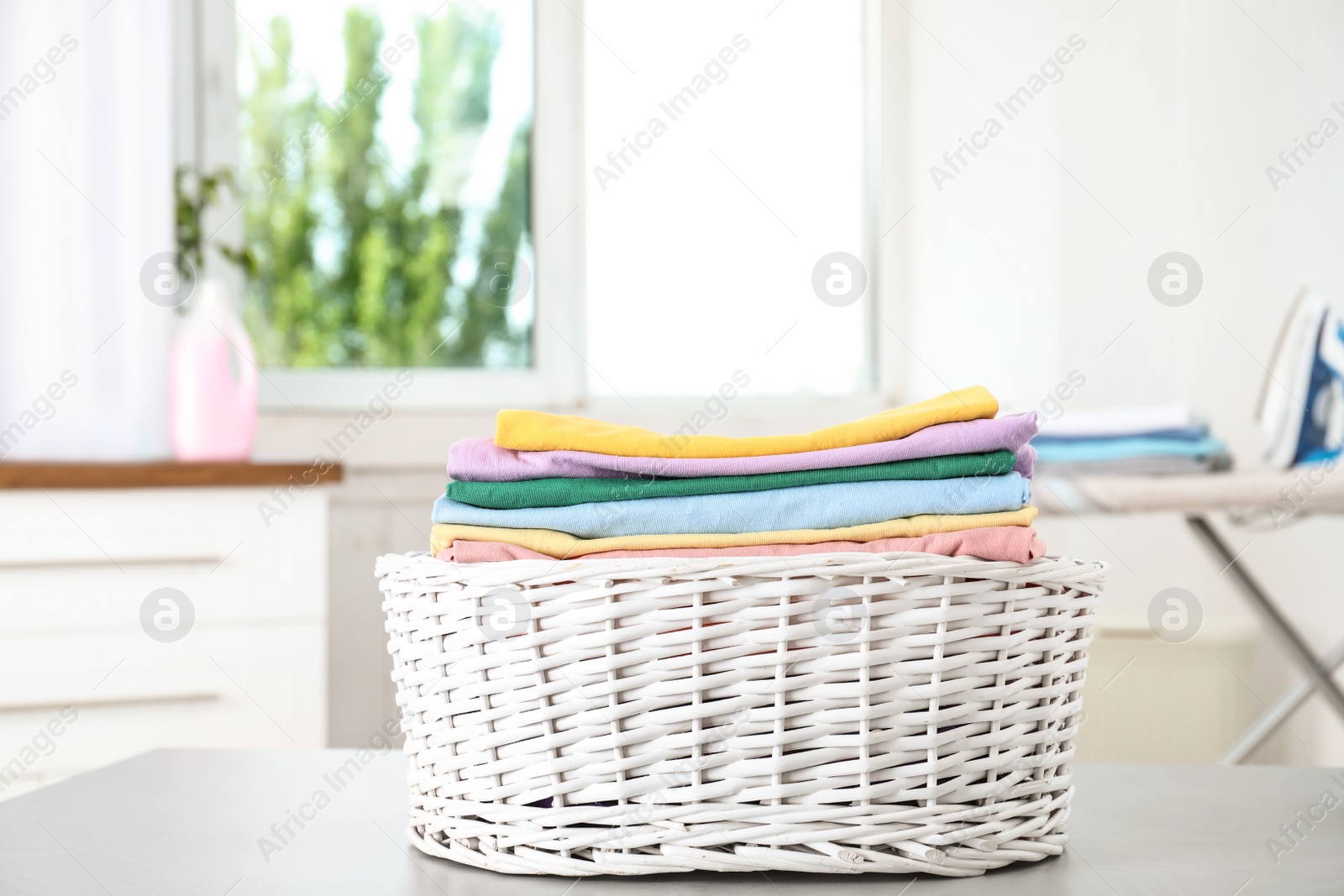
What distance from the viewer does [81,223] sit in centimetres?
172

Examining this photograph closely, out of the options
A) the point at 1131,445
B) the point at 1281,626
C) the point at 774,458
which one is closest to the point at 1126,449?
the point at 1131,445

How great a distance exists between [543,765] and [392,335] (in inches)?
78.9

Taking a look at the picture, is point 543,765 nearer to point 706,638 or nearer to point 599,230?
point 706,638

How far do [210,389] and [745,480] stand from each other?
57.7 inches

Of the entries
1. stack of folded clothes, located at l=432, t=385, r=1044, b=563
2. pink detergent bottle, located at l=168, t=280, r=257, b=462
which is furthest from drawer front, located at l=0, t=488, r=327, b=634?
stack of folded clothes, located at l=432, t=385, r=1044, b=563

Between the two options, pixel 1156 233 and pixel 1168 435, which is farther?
pixel 1156 233

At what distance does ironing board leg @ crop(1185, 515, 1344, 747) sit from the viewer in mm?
1467

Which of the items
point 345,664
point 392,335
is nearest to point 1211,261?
point 392,335

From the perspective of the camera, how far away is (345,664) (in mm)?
2180

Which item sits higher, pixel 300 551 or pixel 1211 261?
pixel 1211 261

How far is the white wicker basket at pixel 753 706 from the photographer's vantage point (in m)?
0.43

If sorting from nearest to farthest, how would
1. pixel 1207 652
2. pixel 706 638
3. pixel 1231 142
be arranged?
1. pixel 706 638
2. pixel 1207 652
3. pixel 1231 142

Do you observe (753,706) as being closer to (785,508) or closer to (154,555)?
(785,508)

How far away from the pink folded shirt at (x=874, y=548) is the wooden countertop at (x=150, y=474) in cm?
117
